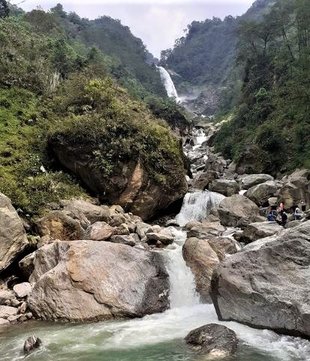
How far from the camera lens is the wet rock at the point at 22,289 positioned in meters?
14.9

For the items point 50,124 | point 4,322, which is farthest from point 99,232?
point 50,124

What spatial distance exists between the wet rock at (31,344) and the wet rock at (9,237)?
4.71 m

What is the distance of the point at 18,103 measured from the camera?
2798 cm

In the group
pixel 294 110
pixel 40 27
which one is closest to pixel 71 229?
pixel 294 110

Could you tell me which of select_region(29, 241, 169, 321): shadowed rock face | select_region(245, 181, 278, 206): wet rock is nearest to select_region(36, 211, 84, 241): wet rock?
select_region(29, 241, 169, 321): shadowed rock face

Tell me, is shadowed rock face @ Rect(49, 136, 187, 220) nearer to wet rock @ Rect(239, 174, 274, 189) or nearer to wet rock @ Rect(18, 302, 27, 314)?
wet rock @ Rect(239, 174, 274, 189)

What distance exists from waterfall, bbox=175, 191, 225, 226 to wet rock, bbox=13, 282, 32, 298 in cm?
1155

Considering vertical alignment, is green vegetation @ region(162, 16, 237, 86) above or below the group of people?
above

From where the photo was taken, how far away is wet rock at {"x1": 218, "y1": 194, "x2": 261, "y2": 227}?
22688mm

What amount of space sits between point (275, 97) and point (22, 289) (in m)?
37.3


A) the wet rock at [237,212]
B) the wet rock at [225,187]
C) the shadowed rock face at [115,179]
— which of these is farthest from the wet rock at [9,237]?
the wet rock at [225,187]

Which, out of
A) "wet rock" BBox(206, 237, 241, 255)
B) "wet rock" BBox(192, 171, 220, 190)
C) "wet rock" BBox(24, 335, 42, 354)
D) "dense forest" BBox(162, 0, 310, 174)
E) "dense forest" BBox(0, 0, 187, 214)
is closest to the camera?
"wet rock" BBox(24, 335, 42, 354)

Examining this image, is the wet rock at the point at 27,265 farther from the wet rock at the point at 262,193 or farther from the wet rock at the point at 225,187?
the wet rock at the point at 225,187

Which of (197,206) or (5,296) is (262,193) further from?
(5,296)
